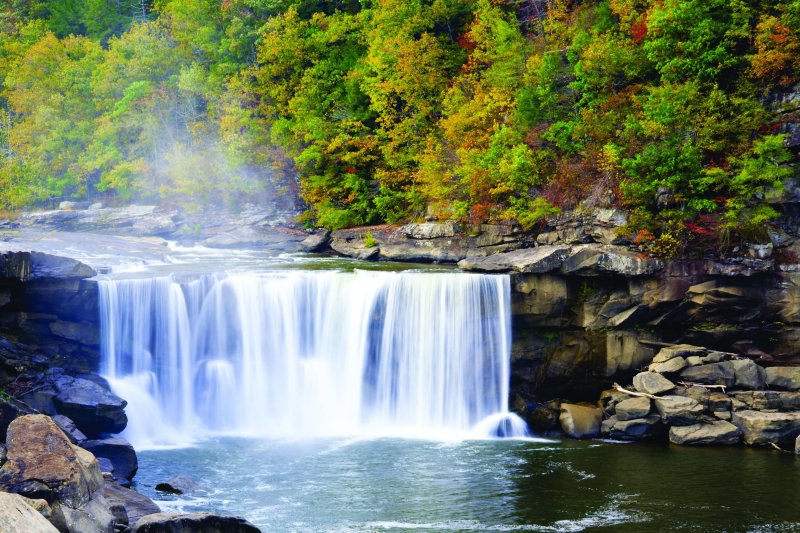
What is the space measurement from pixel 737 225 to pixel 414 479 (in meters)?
12.0

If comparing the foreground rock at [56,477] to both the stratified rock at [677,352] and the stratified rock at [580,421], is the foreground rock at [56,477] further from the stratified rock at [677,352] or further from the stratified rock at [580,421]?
the stratified rock at [677,352]

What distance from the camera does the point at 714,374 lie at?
2028 centimetres

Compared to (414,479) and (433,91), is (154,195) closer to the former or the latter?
(433,91)

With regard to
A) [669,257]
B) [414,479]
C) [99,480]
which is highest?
[669,257]

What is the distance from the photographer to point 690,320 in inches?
854

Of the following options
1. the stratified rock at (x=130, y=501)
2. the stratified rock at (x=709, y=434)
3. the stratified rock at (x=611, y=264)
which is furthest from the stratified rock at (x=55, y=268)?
the stratified rock at (x=709, y=434)

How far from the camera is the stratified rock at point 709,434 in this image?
19.2 m

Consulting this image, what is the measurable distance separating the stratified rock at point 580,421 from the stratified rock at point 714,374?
8.92 ft

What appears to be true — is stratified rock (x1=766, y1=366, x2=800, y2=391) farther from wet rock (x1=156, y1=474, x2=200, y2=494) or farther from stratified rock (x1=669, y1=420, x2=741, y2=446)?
wet rock (x1=156, y1=474, x2=200, y2=494)

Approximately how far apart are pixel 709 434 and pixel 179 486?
43.2 ft

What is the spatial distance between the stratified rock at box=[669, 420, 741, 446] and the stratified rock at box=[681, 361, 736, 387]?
1.18m

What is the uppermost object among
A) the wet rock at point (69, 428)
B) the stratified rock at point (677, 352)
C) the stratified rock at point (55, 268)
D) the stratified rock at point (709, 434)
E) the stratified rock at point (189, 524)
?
the stratified rock at point (55, 268)

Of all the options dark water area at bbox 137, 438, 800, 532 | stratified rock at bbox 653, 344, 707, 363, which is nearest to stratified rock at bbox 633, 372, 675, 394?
stratified rock at bbox 653, 344, 707, 363

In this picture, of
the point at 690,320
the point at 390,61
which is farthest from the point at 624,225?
the point at 390,61
